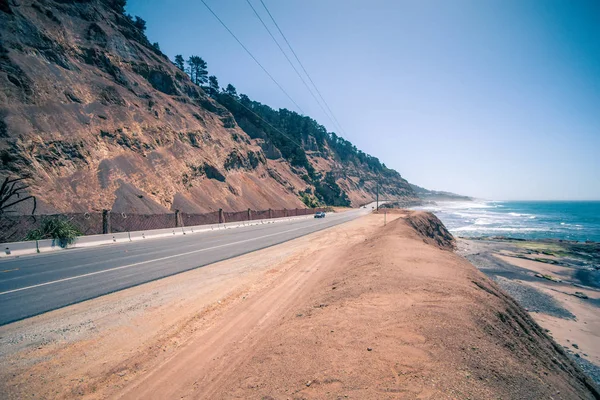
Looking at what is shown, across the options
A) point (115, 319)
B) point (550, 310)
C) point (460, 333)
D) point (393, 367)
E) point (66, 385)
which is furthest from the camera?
point (550, 310)

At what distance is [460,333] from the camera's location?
4430 mm

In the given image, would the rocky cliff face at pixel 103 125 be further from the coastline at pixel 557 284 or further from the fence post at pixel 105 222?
the coastline at pixel 557 284

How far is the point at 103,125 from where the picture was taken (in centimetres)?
3162

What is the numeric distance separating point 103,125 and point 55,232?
67.8 ft

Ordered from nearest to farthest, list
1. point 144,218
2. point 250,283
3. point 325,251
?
point 250,283 < point 325,251 < point 144,218

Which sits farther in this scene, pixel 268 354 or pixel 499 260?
pixel 499 260

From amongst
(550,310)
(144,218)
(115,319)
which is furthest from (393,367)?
(144,218)

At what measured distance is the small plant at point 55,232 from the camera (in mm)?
15953

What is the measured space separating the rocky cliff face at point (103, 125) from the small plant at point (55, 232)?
6447mm

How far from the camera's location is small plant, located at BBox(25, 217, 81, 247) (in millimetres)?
15953

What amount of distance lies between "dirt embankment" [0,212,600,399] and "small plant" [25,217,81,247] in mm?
13724

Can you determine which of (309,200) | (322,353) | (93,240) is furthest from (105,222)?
(309,200)

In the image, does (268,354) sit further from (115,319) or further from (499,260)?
(499,260)

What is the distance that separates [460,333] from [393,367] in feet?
5.60
